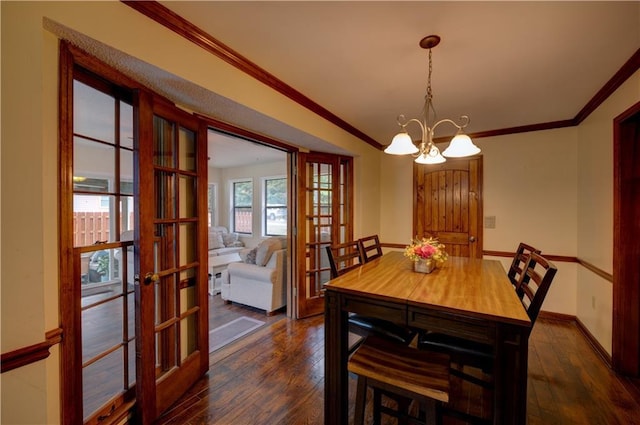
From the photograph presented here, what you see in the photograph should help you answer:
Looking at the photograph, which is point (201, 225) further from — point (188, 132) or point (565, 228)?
point (565, 228)

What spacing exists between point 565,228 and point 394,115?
247cm

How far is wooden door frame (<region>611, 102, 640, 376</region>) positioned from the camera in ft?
7.15

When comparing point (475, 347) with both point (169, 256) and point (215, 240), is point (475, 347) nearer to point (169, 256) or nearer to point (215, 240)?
point (169, 256)

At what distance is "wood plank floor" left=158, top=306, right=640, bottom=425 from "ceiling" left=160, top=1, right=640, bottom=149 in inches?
94.4

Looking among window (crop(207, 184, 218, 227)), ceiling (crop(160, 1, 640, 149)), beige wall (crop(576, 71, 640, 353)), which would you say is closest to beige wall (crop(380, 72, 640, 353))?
beige wall (crop(576, 71, 640, 353))

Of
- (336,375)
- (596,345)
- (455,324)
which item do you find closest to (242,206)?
(336,375)

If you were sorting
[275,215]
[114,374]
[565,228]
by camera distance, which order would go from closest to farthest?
1. [114,374]
2. [565,228]
3. [275,215]

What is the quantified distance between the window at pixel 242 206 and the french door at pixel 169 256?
15.5 ft

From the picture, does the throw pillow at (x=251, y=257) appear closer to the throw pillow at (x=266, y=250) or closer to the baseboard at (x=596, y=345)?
the throw pillow at (x=266, y=250)

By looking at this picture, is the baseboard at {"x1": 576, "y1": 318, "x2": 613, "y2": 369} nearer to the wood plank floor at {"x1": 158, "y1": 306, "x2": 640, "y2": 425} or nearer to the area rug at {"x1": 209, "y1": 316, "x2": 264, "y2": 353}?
the wood plank floor at {"x1": 158, "y1": 306, "x2": 640, "y2": 425}

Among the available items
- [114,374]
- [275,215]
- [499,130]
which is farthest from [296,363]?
[275,215]

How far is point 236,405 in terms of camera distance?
189 centimetres

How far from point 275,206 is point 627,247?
550 cm

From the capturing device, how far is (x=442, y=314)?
138 cm
